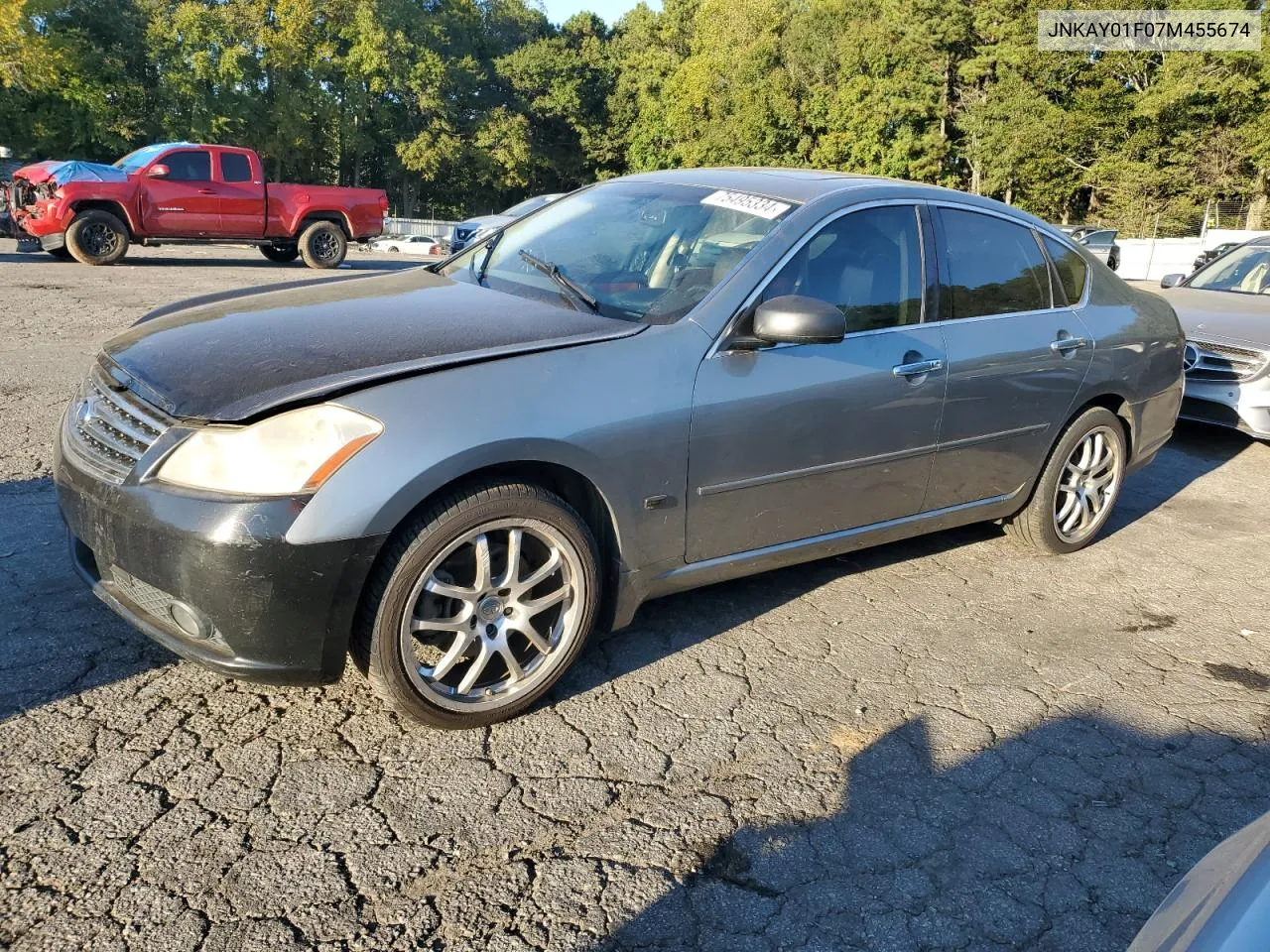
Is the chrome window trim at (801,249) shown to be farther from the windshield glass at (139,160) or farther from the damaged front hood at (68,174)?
the windshield glass at (139,160)

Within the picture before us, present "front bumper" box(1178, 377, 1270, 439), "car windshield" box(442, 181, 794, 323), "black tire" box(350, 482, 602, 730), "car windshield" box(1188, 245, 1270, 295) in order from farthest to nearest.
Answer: "car windshield" box(1188, 245, 1270, 295) < "front bumper" box(1178, 377, 1270, 439) < "car windshield" box(442, 181, 794, 323) < "black tire" box(350, 482, 602, 730)

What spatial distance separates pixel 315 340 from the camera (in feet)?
10.1

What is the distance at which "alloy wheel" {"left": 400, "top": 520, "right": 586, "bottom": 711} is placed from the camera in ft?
9.48

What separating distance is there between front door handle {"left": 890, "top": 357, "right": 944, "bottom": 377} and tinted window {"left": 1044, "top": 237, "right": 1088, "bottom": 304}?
119cm

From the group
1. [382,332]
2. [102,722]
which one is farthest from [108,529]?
[382,332]

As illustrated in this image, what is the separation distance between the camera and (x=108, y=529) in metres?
2.79

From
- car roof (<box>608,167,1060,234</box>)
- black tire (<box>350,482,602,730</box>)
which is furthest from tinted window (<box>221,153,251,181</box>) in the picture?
black tire (<box>350,482,602,730</box>)

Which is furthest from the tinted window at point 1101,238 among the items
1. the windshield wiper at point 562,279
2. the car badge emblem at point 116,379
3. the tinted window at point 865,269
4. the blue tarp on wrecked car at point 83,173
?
the car badge emblem at point 116,379

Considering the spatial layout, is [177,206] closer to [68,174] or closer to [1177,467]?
[68,174]

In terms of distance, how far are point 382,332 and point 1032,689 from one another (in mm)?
2591

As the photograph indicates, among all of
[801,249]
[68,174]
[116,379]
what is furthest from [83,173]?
[801,249]

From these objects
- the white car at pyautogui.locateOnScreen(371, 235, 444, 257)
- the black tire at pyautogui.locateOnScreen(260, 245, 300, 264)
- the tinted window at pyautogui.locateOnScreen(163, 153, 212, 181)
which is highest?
the tinted window at pyautogui.locateOnScreen(163, 153, 212, 181)

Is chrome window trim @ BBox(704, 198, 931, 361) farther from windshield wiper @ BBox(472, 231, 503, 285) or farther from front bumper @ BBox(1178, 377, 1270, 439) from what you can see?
front bumper @ BBox(1178, 377, 1270, 439)

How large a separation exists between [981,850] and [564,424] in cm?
167
